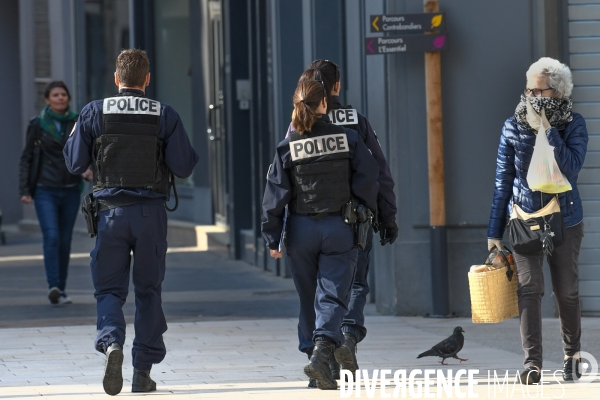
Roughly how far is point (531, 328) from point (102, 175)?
7.65 ft

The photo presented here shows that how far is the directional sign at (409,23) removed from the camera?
9.22 meters

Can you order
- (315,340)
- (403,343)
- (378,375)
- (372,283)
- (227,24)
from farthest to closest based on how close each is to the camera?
1. (227,24)
2. (372,283)
3. (403,343)
4. (378,375)
5. (315,340)

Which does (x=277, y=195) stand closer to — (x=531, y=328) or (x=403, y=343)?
(x=531, y=328)

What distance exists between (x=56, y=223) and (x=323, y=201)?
460 centimetres

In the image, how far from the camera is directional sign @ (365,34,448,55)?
9.17 metres

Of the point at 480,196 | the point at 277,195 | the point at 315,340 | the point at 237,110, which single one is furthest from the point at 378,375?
the point at 237,110

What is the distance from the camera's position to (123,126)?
257 inches

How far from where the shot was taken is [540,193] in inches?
260

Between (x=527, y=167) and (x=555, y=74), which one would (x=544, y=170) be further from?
(x=555, y=74)

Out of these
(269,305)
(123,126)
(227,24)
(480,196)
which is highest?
(227,24)

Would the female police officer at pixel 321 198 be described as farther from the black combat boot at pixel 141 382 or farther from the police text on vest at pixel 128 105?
the black combat boot at pixel 141 382

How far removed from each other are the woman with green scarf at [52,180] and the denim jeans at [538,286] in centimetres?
487

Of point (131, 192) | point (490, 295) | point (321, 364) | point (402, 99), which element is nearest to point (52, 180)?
point (402, 99)

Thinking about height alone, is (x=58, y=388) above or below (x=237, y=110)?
below
